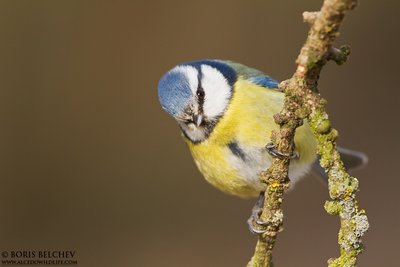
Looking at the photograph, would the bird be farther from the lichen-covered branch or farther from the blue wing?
the lichen-covered branch

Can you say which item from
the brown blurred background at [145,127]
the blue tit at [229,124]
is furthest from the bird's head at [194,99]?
the brown blurred background at [145,127]

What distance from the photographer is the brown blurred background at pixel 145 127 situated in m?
2.88

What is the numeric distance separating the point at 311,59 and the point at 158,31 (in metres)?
2.23

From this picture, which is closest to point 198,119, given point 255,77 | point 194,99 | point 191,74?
point 194,99

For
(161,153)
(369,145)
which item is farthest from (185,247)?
(369,145)

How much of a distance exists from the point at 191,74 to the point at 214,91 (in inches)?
3.6

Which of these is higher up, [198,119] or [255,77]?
[255,77]

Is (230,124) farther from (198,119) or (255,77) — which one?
(255,77)

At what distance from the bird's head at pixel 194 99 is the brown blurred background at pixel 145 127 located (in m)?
1.10

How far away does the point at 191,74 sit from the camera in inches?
75.1

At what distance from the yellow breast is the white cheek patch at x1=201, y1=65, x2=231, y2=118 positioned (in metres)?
0.02

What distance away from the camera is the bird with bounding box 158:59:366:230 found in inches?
69.3

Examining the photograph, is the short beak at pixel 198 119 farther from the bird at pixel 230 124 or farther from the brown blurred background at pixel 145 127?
the brown blurred background at pixel 145 127

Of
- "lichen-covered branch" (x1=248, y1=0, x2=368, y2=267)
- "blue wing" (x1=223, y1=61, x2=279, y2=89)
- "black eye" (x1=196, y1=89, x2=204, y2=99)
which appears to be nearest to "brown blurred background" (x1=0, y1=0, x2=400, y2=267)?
"blue wing" (x1=223, y1=61, x2=279, y2=89)
